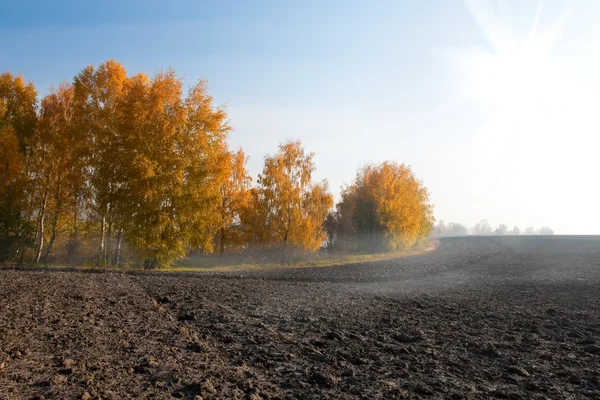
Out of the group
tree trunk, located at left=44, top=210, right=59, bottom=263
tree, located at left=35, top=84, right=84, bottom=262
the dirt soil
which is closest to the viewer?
the dirt soil

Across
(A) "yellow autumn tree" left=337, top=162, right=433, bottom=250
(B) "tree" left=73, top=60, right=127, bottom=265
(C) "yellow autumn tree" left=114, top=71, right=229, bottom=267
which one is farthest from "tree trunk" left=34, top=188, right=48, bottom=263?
(A) "yellow autumn tree" left=337, top=162, right=433, bottom=250

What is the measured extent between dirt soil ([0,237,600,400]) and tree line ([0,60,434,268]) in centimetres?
987

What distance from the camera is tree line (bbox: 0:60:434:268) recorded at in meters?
26.9

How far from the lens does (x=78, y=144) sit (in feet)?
101

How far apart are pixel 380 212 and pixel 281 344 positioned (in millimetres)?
47575

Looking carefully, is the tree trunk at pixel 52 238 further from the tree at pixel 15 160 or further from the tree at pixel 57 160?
the tree at pixel 15 160

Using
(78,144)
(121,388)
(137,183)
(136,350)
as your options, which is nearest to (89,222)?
(78,144)

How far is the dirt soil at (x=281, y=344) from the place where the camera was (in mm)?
6926

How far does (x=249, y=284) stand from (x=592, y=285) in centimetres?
A: 1676

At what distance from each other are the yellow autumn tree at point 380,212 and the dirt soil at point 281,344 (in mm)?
38401

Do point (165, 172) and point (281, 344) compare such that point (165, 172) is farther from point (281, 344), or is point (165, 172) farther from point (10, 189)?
point (281, 344)

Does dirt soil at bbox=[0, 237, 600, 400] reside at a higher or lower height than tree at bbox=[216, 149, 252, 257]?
lower

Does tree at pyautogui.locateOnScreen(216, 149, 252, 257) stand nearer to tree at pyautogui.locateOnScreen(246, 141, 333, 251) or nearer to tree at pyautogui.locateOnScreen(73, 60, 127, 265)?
tree at pyautogui.locateOnScreen(246, 141, 333, 251)

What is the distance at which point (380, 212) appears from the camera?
5609cm
